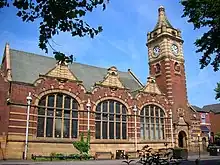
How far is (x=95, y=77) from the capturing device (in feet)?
131

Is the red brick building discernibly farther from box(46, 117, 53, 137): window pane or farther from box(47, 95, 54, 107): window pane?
box(46, 117, 53, 137): window pane

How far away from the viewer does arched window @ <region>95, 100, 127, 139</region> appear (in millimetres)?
34531

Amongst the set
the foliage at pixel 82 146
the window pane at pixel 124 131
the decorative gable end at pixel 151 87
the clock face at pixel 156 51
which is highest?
the clock face at pixel 156 51

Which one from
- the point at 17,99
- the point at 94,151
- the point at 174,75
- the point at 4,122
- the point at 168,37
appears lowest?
the point at 94,151

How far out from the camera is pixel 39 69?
3484 centimetres

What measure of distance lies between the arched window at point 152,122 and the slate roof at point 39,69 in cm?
465

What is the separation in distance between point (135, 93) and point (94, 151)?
11.6m

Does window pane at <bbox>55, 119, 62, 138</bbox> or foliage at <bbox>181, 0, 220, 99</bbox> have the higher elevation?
foliage at <bbox>181, 0, 220, 99</bbox>

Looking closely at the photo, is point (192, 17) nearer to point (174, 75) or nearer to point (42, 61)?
point (42, 61)

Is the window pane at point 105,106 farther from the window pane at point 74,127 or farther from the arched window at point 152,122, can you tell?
the arched window at point 152,122

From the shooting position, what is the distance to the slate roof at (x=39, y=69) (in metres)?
32.0

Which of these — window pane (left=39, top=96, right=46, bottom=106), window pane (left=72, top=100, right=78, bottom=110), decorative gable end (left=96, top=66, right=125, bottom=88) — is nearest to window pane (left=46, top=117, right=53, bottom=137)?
window pane (left=39, top=96, right=46, bottom=106)

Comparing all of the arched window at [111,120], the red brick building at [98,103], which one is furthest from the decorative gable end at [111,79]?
the arched window at [111,120]

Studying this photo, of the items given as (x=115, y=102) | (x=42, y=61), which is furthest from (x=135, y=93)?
(x=42, y=61)
